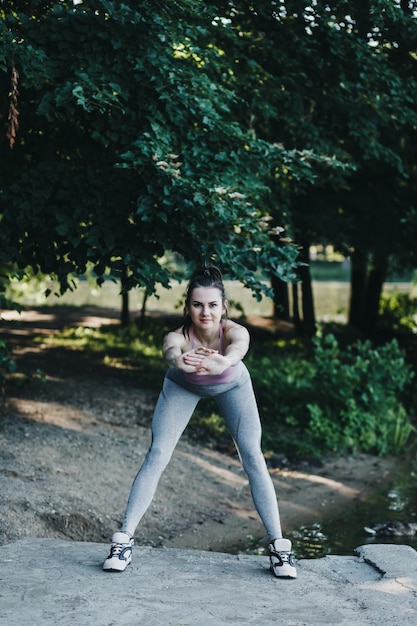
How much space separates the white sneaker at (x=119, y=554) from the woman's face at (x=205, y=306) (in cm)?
131

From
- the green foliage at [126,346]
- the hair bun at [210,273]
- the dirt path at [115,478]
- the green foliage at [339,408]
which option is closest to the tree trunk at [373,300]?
the green foliage at [126,346]

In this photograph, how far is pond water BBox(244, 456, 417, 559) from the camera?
7.21 metres

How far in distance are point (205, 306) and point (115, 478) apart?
365cm

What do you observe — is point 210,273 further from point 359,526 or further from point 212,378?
point 359,526

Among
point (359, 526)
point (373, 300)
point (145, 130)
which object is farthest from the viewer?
point (373, 300)

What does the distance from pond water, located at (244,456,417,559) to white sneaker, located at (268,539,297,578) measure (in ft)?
6.26

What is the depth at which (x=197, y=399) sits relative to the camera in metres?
5.14

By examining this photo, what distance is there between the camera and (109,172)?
26.9ft

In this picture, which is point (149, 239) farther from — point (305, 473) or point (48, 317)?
point (48, 317)

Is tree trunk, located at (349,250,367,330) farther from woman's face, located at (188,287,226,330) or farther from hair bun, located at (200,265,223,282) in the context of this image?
woman's face, located at (188,287,226,330)

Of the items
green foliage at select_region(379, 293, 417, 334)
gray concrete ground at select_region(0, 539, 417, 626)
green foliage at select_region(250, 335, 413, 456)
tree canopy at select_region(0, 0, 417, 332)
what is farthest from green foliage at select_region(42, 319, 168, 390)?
gray concrete ground at select_region(0, 539, 417, 626)

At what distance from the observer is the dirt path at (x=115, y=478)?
7156 millimetres

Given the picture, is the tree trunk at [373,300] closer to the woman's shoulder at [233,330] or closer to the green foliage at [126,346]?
the green foliage at [126,346]

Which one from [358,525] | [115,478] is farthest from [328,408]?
[115,478]
